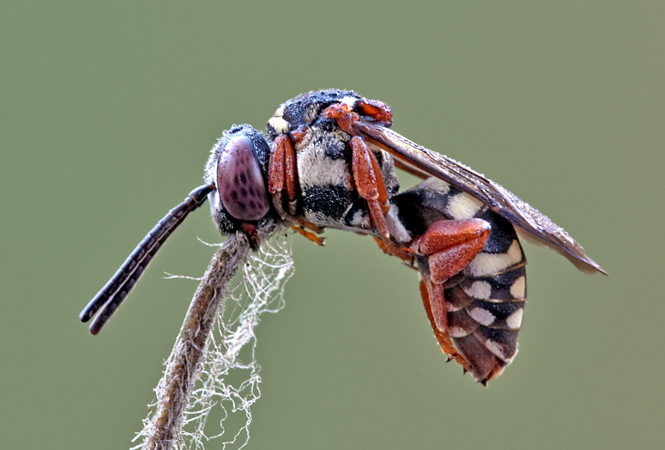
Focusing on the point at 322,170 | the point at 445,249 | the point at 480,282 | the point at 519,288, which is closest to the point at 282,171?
the point at 322,170

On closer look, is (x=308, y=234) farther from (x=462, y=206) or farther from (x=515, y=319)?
(x=515, y=319)

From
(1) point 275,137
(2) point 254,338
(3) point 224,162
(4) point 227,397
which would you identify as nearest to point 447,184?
(1) point 275,137

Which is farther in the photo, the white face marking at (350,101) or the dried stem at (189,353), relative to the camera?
the white face marking at (350,101)

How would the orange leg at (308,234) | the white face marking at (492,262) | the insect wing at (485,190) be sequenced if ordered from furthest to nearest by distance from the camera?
the orange leg at (308,234) < the white face marking at (492,262) < the insect wing at (485,190)

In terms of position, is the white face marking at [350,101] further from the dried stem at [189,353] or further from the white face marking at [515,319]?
the white face marking at [515,319]

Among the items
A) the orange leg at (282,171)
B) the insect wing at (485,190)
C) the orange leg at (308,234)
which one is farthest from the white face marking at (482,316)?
the orange leg at (282,171)

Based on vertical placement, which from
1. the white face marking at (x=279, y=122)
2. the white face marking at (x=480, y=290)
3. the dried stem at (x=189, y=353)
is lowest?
the dried stem at (x=189, y=353)
